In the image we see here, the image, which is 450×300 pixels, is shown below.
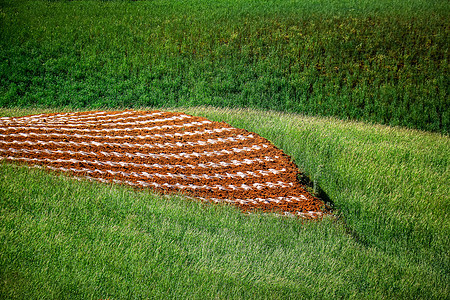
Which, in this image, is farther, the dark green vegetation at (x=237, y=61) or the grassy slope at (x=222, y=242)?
the dark green vegetation at (x=237, y=61)

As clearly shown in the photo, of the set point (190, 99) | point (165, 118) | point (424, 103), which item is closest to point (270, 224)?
point (165, 118)

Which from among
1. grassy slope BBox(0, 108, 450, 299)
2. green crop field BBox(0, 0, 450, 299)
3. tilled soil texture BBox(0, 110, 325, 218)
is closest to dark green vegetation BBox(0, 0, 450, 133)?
green crop field BBox(0, 0, 450, 299)

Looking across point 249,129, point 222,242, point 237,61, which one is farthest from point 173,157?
point 237,61

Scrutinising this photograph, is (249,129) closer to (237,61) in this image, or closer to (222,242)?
(222,242)

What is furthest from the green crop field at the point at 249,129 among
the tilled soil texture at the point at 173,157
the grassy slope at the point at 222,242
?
the tilled soil texture at the point at 173,157

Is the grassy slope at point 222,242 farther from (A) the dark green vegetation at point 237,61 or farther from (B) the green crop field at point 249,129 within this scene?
(A) the dark green vegetation at point 237,61

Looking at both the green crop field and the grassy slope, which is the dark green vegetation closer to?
the green crop field

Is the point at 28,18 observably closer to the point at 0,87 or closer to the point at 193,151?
the point at 0,87
